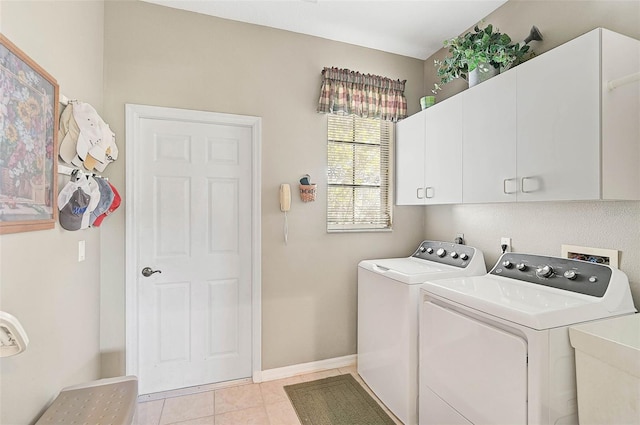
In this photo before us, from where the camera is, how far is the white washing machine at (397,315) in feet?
6.20

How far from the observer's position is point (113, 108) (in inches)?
81.6

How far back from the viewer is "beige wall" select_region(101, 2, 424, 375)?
82.4 inches

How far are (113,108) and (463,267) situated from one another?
2.74 m

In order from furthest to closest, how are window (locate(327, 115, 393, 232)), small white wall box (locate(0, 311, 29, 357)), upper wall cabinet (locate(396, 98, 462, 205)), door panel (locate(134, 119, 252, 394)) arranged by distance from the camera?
window (locate(327, 115, 393, 232))
door panel (locate(134, 119, 252, 394))
upper wall cabinet (locate(396, 98, 462, 205))
small white wall box (locate(0, 311, 29, 357))

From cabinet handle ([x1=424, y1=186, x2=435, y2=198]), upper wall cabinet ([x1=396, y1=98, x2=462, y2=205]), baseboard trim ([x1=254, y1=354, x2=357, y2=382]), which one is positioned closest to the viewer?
upper wall cabinet ([x1=396, y1=98, x2=462, y2=205])

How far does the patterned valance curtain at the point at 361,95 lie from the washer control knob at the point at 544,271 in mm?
1669

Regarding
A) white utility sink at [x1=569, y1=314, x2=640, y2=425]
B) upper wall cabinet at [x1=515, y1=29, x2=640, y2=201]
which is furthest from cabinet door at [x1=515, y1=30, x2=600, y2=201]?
white utility sink at [x1=569, y1=314, x2=640, y2=425]

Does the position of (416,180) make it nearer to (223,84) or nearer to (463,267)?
(463,267)

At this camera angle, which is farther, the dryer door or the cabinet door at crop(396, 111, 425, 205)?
the cabinet door at crop(396, 111, 425, 205)

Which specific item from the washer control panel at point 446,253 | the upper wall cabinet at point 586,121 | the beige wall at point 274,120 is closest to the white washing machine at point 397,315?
the washer control panel at point 446,253

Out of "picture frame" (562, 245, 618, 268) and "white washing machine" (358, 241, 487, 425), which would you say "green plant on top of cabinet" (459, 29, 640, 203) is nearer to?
"picture frame" (562, 245, 618, 268)

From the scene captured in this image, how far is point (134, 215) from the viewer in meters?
2.12

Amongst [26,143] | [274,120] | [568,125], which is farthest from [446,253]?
[26,143]

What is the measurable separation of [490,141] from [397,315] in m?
1.26
